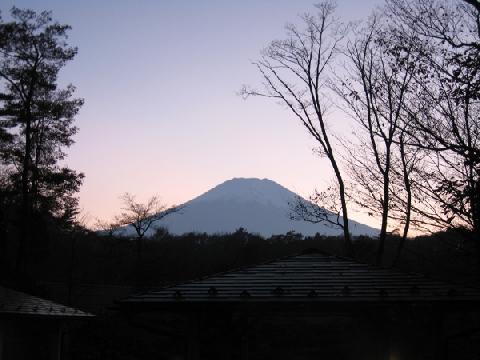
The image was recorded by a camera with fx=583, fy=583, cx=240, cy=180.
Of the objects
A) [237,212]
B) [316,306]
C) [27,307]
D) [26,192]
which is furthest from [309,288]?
[237,212]

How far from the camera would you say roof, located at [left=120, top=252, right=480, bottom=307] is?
8219 mm

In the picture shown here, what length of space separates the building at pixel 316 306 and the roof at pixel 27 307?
15.5 feet

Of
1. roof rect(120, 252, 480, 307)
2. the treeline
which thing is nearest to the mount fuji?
the treeline

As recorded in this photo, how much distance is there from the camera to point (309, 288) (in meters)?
8.51

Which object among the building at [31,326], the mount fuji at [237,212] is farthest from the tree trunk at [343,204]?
the mount fuji at [237,212]

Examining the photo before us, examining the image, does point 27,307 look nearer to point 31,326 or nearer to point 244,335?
point 31,326

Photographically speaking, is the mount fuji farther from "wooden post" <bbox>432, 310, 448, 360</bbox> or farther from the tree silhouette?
"wooden post" <bbox>432, 310, 448, 360</bbox>

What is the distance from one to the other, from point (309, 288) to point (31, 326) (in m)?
9.28

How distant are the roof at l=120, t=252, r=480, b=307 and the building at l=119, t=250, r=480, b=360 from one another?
0.5 inches

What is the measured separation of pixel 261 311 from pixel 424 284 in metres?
2.53

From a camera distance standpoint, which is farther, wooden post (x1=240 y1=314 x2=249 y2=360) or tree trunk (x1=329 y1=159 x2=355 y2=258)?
tree trunk (x1=329 y1=159 x2=355 y2=258)

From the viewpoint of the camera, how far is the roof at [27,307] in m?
12.6

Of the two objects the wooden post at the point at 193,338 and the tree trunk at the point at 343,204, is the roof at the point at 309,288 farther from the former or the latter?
the tree trunk at the point at 343,204

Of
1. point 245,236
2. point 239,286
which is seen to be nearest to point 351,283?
point 239,286
